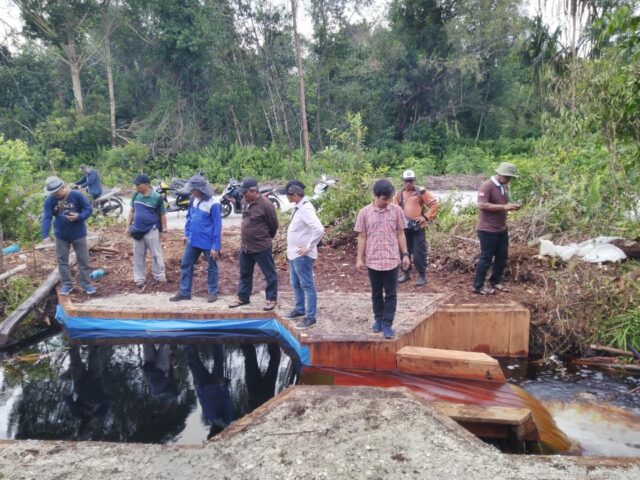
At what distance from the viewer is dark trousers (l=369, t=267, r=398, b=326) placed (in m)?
4.67

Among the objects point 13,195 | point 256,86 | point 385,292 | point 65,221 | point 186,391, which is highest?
point 256,86

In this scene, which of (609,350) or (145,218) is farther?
(145,218)

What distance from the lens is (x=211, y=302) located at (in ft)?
20.7

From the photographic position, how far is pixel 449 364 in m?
4.67

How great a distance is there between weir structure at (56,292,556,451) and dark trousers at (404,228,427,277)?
0.45m

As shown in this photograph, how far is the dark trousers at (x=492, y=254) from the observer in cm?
588

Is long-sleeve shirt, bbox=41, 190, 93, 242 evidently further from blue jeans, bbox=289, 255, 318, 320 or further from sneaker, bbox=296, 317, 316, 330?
sneaker, bbox=296, 317, 316, 330

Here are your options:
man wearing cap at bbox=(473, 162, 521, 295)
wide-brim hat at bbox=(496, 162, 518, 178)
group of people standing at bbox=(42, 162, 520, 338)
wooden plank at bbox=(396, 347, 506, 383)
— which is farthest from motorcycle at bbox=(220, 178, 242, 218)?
wooden plank at bbox=(396, 347, 506, 383)

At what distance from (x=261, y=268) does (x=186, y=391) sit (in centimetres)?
153

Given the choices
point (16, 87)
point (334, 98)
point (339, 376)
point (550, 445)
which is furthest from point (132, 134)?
point (550, 445)

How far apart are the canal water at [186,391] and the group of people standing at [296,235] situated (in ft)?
2.18

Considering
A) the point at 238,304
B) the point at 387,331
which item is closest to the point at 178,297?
the point at 238,304

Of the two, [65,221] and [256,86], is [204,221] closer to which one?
[65,221]

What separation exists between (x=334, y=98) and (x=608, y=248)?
19.1 metres
